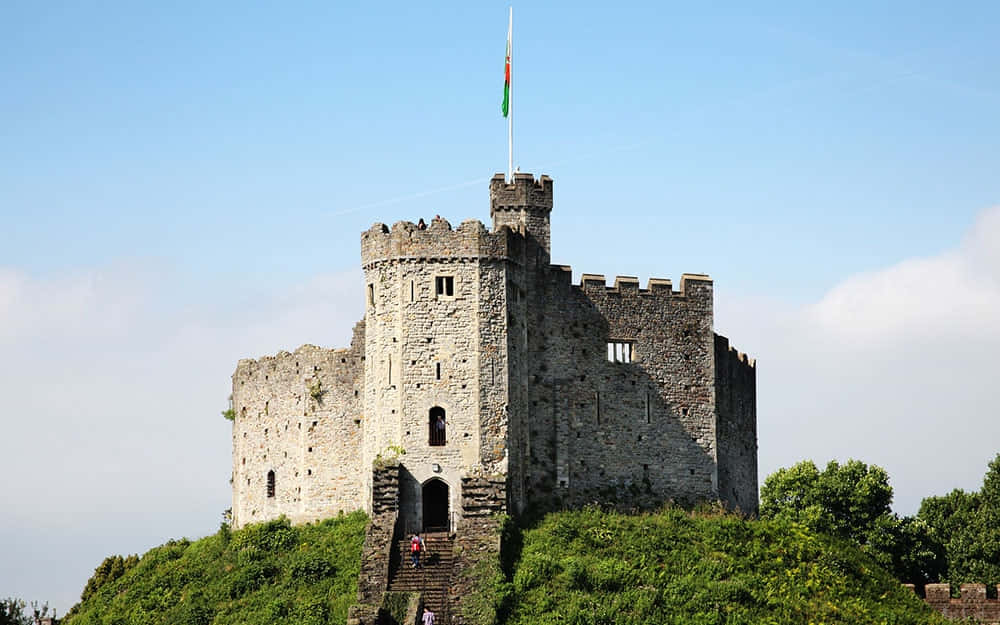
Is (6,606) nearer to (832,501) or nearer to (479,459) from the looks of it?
(479,459)

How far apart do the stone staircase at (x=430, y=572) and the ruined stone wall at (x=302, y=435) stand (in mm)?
6076

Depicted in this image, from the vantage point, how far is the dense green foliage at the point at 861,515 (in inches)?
2955

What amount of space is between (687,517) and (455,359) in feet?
35.0

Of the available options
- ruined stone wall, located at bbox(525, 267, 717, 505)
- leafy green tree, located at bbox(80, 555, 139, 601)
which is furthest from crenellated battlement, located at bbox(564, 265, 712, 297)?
leafy green tree, located at bbox(80, 555, 139, 601)

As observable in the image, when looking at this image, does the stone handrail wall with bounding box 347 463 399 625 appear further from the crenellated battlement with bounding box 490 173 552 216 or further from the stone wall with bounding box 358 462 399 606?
the crenellated battlement with bounding box 490 173 552 216

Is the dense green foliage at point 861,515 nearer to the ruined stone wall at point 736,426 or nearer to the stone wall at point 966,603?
the ruined stone wall at point 736,426

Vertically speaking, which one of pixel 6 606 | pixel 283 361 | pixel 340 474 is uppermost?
pixel 283 361

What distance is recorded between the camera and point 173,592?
68.6m

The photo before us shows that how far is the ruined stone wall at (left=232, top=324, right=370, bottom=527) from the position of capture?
7131cm

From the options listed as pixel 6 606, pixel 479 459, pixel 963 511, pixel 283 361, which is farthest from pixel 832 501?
pixel 6 606

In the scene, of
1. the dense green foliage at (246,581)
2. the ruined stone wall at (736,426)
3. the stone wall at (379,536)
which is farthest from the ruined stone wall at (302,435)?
the ruined stone wall at (736,426)

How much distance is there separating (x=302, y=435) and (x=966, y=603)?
86.2 feet

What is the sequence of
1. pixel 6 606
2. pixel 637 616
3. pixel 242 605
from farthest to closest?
pixel 6 606
pixel 242 605
pixel 637 616

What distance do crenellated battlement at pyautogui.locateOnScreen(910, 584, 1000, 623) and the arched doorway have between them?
17431 mm
